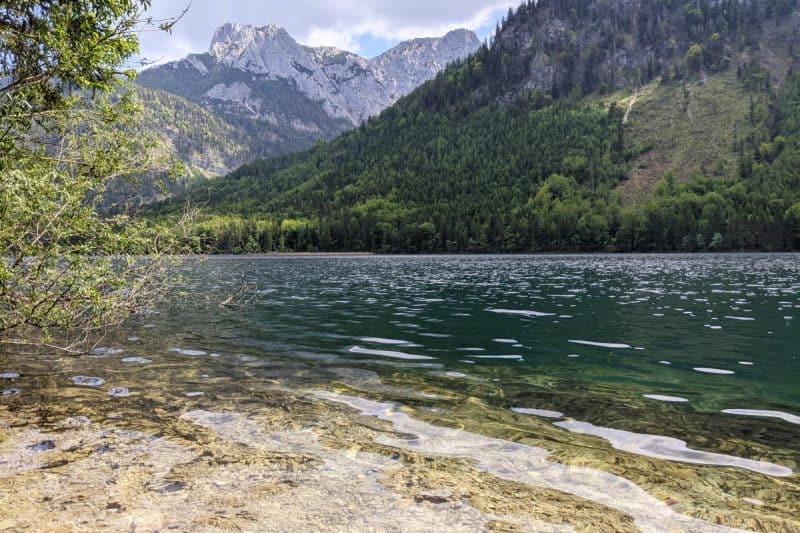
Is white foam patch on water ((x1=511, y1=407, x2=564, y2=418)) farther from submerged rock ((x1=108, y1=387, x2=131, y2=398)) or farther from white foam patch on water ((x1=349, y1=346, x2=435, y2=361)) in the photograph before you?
submerged rock ((x1=108, y1=387, x2=131, y2=398))

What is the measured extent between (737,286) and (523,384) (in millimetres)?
46624

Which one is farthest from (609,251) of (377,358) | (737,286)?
(377,358)

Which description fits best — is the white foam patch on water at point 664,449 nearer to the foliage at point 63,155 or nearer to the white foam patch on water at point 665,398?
the white foam patch on water at point 665,398

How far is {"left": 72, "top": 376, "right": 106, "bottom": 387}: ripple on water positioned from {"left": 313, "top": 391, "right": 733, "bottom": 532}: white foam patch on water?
894 cm

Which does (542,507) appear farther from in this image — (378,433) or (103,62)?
(103,62)

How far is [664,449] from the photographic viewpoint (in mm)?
10562

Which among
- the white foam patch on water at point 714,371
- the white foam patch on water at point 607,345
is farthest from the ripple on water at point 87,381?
the white foam patch on water at point 714,371

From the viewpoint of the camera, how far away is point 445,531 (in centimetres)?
661

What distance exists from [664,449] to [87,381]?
52.0 feet

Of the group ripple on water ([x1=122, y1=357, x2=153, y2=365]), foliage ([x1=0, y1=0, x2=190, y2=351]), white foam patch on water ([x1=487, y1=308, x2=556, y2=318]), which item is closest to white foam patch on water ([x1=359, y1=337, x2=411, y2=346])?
ripple on water ([x1=122, y1=357, x2=153, y2=365])

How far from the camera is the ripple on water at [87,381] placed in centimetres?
1554

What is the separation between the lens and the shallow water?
730 cm

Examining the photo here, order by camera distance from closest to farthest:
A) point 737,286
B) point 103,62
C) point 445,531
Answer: point 445,531, point 103,62, point 737,286

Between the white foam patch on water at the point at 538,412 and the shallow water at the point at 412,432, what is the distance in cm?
10
